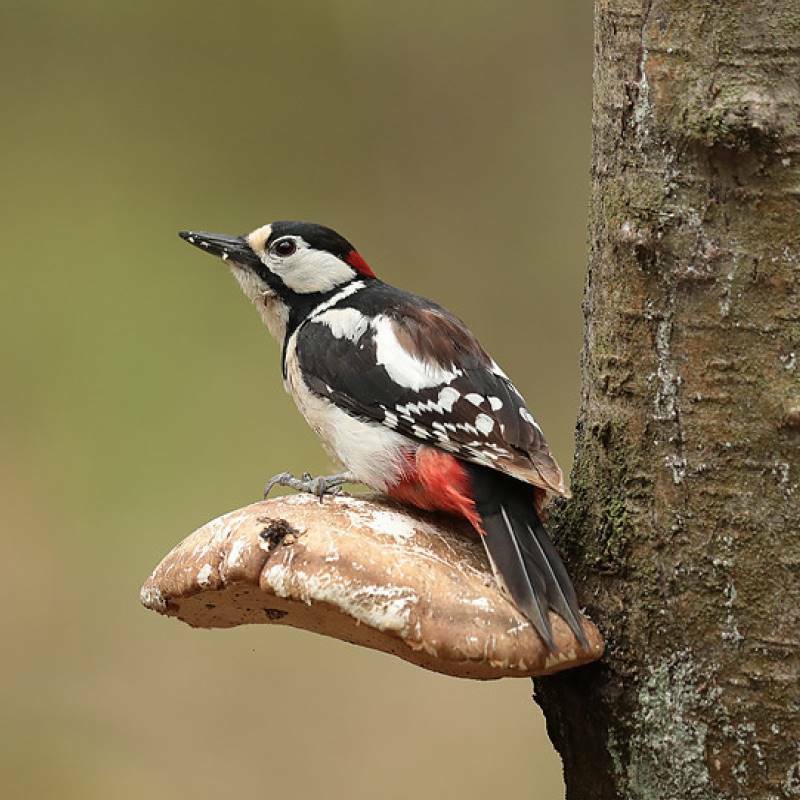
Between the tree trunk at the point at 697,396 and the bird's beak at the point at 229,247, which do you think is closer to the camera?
the tree trunk at the point at 697,396

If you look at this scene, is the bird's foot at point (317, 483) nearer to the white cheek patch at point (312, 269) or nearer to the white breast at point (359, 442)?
the white breast at point (359, 442)

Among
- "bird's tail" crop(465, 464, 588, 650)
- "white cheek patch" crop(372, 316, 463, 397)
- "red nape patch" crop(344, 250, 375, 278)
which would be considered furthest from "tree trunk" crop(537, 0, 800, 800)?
"red nape patch" crop(344, 250, 375, 278)

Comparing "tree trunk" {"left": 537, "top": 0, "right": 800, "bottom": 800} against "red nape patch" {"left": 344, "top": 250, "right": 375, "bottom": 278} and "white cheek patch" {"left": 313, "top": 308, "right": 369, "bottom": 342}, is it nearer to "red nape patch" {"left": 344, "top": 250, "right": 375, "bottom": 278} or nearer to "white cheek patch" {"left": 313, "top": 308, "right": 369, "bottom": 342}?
"white cheek patch" {"left": 313, "top": 308, "right": 369, "bottom": 342}

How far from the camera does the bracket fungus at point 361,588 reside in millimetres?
1970

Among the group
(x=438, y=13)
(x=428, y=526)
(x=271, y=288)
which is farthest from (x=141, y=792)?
(x=438, y=13)

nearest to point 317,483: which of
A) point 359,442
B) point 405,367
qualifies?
point 359,442

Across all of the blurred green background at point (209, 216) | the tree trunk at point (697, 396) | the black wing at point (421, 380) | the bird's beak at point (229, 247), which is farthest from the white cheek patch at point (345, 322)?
the blurred green background at point (209, 216)

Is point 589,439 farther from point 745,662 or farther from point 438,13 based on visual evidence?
point 438,13

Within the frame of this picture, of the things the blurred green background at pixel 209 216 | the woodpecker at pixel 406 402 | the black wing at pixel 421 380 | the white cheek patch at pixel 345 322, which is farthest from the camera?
the blurred green background at pixel 209 216

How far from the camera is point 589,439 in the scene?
2.23m

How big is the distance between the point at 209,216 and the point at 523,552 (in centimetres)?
442

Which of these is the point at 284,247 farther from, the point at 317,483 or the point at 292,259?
the point at 317,483

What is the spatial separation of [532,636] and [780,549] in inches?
14.0

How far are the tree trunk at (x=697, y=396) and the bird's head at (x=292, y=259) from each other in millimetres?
→ 757
